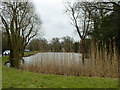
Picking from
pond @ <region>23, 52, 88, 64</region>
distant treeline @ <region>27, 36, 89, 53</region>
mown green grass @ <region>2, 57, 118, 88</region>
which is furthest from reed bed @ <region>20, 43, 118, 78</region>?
mown green grass @ <region>2, 57, 118, 88</region>

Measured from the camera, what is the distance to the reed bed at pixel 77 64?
462 centimetres

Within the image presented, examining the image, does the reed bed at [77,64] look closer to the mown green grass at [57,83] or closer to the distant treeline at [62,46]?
the distant treeline at [62,46]

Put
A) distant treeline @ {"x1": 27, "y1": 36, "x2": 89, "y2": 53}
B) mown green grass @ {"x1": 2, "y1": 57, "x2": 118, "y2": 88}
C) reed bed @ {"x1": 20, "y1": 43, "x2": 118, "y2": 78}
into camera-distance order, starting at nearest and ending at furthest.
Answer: mown green grass @ {"x1": 2, "y1": 57, "x2": 118, "y2": 88} → reed bed @ {"x1": 20, "y1": 43, "x2": 118, "y2": 78} → distant treeline @ {"x1": 27, "y1": 36, "x2": 89, "y2": 53}

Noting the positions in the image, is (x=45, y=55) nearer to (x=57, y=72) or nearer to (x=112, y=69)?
(x=57, y=72)

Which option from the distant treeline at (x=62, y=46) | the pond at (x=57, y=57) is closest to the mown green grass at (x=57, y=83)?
the pond at (x=57, y=57)

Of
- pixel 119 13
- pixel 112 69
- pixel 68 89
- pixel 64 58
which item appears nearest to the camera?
pixel 68 89

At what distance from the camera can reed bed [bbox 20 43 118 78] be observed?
4617 mm

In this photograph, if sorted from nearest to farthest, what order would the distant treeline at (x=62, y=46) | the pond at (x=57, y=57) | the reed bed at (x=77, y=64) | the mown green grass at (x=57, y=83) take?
the mown green grass at (x=57, y=83), the reed bed at (x=77, y=64), the pond at (x=57, y=57), the distant treeline at (x=62, y=46)

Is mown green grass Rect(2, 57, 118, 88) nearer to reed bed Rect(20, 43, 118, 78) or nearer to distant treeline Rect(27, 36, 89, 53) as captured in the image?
reed bed Rect(20, 43, 118, 78)

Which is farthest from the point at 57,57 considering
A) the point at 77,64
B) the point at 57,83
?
the point at 57,83

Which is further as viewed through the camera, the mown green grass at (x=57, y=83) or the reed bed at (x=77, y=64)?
the reed bed at (x=77, y=64)

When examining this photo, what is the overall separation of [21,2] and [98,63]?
243 inches

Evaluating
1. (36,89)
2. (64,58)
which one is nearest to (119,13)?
(64,58)

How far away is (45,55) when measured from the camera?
582 centimetres
